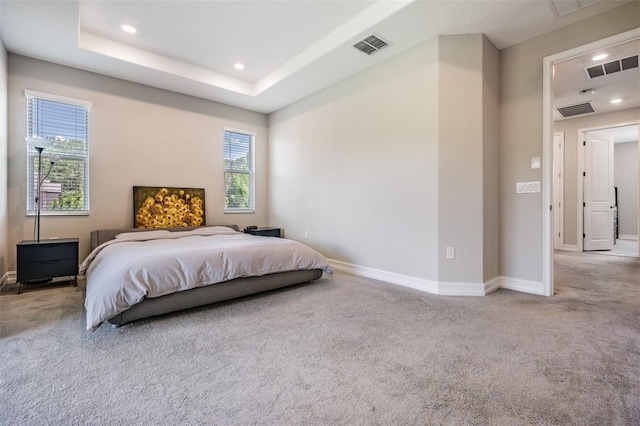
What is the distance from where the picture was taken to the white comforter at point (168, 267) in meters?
2.19

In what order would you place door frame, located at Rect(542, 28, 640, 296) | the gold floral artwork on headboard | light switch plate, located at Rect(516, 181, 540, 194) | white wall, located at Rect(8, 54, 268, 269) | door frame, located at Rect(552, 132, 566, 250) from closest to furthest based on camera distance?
1. door frame, located at Rect(542, 28, 640, 296)
2. light switch plate, located at Rect(516, 181, 540, 194)
3. white wall, located at Rect(8, 54, 268, 269)
4. the gold floral artwork on headboard
5. door frame, located at Rect(552, 132, 566, 250)

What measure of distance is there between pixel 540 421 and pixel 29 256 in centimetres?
453

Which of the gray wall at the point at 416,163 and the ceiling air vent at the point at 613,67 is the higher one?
the ceiling air vent at the point at 613,67

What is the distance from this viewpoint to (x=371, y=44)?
→ 337cm

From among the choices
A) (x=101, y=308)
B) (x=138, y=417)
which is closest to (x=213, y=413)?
(x=138, y=417)

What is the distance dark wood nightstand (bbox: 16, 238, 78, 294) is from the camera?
124 inches

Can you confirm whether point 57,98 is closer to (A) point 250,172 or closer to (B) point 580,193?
(A) point 250,172

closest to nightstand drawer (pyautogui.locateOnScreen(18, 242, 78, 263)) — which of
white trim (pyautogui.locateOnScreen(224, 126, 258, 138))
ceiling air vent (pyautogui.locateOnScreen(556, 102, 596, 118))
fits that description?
white trim (pyautogui.locateOnScreen(224, 126, 258, 138))

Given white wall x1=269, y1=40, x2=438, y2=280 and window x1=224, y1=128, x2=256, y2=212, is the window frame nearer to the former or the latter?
window x1=224, y1=128, x2=256, y2=212

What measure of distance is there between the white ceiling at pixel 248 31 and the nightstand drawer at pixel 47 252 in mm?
2272

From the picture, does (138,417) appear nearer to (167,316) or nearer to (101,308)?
(101,308)

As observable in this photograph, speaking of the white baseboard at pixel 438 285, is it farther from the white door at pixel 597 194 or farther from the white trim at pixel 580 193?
the white door at pixel 597 194

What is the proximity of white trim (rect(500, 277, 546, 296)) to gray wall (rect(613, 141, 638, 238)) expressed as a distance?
24.1 feet

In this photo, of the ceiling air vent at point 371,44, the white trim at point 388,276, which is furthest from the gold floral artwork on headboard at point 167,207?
the ceiling air vent at point 371,44
